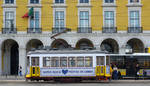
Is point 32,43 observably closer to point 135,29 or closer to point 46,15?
point 46,15

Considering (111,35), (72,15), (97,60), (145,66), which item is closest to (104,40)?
(111,35)

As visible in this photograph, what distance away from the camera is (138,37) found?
4322 centimetres

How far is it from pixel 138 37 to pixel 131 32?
110 centimetres

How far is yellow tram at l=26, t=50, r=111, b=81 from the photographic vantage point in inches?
1191

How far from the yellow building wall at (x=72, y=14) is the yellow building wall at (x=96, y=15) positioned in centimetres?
217

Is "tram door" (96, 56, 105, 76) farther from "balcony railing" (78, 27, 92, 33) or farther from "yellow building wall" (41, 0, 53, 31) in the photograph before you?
"yellow building wall" (41, 0, 53, 31)

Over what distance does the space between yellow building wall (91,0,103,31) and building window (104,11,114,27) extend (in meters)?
0.52

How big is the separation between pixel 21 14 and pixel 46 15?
10.6ft

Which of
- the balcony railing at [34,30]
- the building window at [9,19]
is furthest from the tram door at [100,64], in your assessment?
the building window at [9,19]

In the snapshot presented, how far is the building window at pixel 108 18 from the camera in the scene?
144 feet

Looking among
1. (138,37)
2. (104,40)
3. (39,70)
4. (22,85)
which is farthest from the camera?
(104,40)

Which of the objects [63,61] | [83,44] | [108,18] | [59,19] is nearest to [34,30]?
[59,19]

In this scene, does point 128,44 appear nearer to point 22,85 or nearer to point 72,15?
point 72,15

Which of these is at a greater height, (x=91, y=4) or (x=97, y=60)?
(x=91, y=4)
